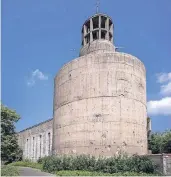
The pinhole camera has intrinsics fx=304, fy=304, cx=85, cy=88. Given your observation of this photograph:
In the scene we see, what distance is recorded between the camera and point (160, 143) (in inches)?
1646

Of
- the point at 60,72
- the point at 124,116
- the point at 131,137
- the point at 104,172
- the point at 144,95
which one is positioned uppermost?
the point at 60,72

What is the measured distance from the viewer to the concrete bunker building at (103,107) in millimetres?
26628

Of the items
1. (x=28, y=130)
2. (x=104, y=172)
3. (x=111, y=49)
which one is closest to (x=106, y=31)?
(x=111, y=49)

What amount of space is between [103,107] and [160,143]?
59.0 feet

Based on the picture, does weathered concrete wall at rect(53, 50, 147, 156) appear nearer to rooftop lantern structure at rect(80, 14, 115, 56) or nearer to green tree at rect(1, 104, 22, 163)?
rooftop lantern structure at rect(80, 14, 115, 56)

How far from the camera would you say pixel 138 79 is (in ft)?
94.9

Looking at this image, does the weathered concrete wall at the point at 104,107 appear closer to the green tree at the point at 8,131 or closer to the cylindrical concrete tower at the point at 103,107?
the cylindrical concrete tower at the point at 103,107

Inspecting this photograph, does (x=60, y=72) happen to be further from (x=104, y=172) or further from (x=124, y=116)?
(x=104, y=172)

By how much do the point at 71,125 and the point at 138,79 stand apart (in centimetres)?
770

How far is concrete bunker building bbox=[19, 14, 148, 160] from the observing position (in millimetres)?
26628

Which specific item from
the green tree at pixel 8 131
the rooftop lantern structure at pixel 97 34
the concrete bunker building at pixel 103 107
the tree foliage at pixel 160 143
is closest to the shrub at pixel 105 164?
the concrete bunker building at pixel 103 107

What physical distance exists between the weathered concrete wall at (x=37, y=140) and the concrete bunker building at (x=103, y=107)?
406 inches

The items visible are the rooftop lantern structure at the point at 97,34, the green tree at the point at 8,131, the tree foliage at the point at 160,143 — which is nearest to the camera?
the rooftop lantern structure at the point at 97,34

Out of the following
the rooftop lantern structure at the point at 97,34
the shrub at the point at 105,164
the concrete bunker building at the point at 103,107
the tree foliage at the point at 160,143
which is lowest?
the shrub at the point at 105,164
